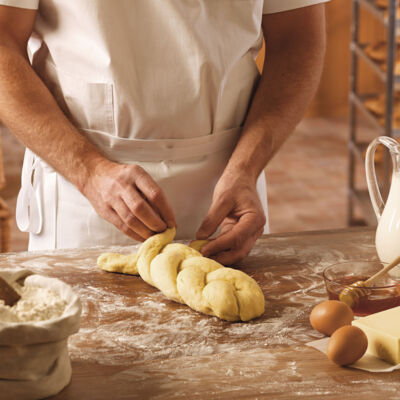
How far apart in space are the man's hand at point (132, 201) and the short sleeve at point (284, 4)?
1.99ft

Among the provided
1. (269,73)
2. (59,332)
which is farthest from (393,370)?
(269,73)

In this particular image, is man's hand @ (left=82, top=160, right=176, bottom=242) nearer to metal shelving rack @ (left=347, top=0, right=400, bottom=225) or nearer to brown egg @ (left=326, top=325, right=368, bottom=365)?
brown egg @ (left=326, top=325, right=368, bottom=365)

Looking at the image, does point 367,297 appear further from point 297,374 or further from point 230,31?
point 230,31

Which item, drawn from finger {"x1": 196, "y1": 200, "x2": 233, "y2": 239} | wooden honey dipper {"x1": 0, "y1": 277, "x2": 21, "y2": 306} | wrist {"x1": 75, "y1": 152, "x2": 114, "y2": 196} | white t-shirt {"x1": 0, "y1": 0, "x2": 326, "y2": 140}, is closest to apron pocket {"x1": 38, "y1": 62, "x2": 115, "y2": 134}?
white t-shirt {"x1": 0, "y1": 0, "x2": 326, "y2": 140}

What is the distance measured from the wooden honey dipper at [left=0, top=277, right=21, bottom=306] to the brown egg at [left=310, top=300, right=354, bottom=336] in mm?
465

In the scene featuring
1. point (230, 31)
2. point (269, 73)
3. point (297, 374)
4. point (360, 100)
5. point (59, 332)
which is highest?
point (230, 31)

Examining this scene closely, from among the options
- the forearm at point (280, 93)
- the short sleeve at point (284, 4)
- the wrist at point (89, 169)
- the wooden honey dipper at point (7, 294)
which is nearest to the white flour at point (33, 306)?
the wooden honey dipper at point (7, 294)

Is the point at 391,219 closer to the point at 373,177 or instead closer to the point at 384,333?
the point at 373,177

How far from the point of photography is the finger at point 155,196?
1.35m

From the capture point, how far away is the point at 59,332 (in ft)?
Result: 2.89

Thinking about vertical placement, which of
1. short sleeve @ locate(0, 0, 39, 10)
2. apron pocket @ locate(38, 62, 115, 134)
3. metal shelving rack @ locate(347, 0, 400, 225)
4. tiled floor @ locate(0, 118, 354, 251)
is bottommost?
tiled floor @ locate(0, 118, 354, 251)

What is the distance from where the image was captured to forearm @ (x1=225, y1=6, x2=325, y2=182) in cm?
164

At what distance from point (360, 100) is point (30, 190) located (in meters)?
2.88

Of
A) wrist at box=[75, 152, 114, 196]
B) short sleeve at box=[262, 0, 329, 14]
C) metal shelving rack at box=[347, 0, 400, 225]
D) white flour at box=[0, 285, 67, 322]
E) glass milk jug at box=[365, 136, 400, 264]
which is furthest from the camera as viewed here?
metal shelving rack at box=[347, 0, 400, 225]
